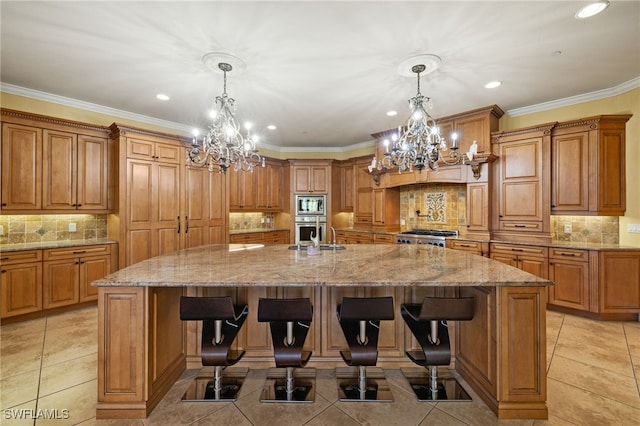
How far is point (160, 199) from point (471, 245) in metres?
4.83

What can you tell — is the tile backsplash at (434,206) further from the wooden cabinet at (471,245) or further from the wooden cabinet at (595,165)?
the wooden cabinet at (595,165)

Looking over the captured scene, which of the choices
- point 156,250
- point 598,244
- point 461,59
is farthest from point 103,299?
point 598,244

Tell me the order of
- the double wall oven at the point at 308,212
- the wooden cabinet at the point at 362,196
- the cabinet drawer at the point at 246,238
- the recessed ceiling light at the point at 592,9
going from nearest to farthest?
the recessed ceiling light at the point at 592,9 < the cabinet drawer at the point at 246,238 < the wooden cabinet at the point at 362,196 < the double wall oven at the point at 308,212

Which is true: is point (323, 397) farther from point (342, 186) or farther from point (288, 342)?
point (342, 186)

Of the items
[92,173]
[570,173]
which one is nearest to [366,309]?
[570,173]

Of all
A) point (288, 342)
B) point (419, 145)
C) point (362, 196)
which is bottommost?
point (288, 342)

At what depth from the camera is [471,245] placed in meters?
4.21

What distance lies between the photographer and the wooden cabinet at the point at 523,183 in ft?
12.5

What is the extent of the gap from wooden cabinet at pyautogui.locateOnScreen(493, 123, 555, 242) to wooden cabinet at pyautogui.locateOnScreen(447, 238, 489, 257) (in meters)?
0.31

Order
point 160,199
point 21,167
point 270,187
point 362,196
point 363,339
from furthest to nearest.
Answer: point 270,187 < point 362,196 < point 160,199 < point 21,167 < point 363,339

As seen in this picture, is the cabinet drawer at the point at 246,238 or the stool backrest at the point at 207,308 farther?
the cabinet drawer at the point at 246,238

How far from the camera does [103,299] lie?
6.00 feet

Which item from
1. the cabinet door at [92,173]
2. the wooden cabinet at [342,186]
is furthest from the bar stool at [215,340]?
the wooden cabinet at [342,186]

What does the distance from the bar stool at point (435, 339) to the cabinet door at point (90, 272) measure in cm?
406
